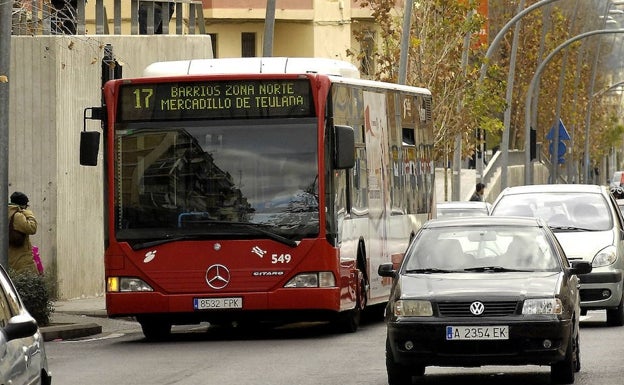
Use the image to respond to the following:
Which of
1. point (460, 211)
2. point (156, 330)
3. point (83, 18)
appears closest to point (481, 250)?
point (156, 330)

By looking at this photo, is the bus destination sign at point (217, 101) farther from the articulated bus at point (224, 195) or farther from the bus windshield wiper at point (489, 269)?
the bus windshield wiper at point (489, 269)

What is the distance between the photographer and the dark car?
14.2 metres

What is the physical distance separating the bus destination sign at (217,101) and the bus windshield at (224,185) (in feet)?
0.71

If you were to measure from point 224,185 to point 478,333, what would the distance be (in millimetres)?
6552

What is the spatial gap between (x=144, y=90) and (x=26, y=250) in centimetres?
406

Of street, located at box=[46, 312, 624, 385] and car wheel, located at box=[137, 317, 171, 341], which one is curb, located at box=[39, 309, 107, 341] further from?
car wheel, located at box=[137, 317, 171, 341]

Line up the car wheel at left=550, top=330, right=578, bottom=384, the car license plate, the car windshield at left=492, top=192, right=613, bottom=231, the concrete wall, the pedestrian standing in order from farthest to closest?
the concrete wall
the pedestrian standing
the car windshield at left=492, top=192, right=613, bottom=231
the car wheel at left=550, top=330, right=578, bottom=384
the car license plate

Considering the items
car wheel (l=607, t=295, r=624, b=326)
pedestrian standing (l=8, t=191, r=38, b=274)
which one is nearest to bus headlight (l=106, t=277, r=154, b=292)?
pedestrian standing (l=8, t=191, r=38, b=274)

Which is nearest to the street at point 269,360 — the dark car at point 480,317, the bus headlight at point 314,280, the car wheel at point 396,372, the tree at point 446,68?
the car wheel at point 396,372

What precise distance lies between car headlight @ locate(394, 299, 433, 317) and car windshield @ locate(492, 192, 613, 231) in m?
8.64

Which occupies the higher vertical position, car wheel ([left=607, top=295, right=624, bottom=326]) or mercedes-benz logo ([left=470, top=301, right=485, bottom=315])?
mercedes-benz logo ([left=470, top=301, right=485, bottom=315])

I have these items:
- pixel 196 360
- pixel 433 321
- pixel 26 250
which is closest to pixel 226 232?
pixel 196 360

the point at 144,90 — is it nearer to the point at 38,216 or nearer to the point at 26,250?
the point at 26,250

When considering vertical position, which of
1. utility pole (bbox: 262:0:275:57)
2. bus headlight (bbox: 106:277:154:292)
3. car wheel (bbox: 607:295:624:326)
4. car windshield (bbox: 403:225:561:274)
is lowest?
car wheel (bbox: 607:295:624:326)
